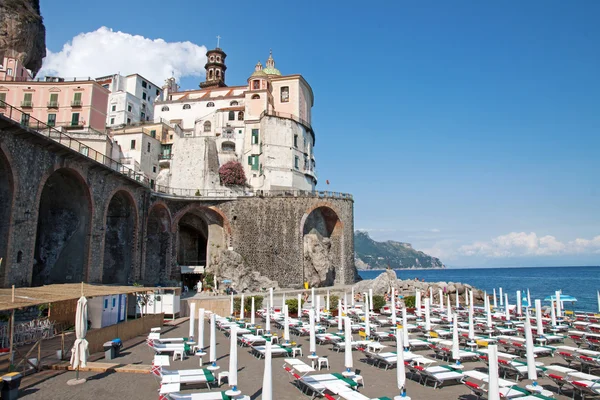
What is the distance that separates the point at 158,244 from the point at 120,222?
23.5 ft

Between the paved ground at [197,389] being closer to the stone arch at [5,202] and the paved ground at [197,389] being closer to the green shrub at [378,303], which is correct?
the stone arch at [5,202]

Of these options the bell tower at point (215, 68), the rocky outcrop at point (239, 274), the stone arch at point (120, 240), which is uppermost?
the bell tower at point (215, 68)

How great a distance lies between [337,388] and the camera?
10492 mm

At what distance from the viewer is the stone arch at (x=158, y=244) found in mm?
36875

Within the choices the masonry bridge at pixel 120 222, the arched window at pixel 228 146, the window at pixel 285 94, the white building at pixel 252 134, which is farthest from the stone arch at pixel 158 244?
the window at pixel 285 94

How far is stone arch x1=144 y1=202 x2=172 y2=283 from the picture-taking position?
36875 millimetres

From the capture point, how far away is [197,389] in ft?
36.9

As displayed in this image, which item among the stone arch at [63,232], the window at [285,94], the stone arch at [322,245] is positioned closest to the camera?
the stone arch at [63,232]

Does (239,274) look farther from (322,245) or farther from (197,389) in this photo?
(197,389)

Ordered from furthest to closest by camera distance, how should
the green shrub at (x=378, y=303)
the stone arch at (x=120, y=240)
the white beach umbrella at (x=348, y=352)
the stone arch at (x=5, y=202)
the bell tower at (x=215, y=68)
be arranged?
the bell tower at (x=215, y=68)
the stone arch at (x=120, y=240)
the green shrub at (x=378, y=303)
the stone arch at (x=5, y=202)
the white beach umbrella at (x=348, y=352)

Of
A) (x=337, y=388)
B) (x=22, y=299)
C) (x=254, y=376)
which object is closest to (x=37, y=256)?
(x=22, y=299)

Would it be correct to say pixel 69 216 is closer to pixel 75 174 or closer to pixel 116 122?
pixel 75 174

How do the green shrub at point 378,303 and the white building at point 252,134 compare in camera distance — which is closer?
the green shrub at point 378,303

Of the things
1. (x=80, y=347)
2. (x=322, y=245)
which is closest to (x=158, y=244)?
(x=322, y=245)
